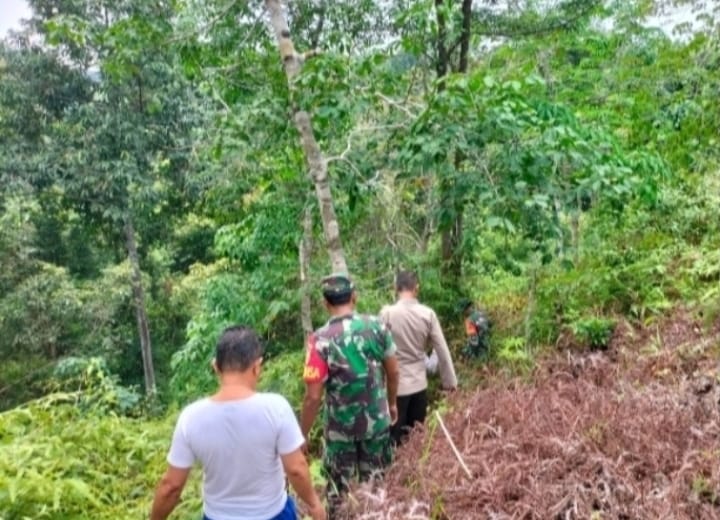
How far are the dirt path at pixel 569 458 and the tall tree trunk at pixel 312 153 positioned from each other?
5.04ft

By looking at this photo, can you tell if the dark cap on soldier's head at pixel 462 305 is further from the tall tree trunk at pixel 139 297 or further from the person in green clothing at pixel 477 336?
the tall tree trunk at pixel 139 297

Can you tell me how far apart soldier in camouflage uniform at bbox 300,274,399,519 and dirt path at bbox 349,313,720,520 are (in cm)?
20

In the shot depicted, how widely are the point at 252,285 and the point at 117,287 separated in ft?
21.6

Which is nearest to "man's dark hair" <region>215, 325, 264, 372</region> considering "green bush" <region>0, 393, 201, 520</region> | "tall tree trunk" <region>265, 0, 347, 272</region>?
"green bush" <region>0, 393, 201, 520</region>

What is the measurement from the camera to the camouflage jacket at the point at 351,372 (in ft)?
10.2

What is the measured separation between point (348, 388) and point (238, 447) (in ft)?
3.40

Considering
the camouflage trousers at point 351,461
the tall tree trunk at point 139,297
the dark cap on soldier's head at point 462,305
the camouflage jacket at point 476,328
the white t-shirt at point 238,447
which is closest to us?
the white t-shirt at point 238,447

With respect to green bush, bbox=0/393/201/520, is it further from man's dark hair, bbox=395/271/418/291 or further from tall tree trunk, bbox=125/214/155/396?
tall tree trunk, bbox=125/214/155/396

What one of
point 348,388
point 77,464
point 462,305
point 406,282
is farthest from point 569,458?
point 462,305

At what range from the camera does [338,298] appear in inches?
125

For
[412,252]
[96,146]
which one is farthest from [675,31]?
[96,146]

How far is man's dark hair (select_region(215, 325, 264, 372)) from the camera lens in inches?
87.0

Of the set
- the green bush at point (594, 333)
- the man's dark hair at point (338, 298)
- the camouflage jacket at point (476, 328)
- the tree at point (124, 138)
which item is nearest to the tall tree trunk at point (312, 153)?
the camouflage jacket at point (476, 328)

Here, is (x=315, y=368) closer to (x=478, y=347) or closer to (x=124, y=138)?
(x=478, y=347)
